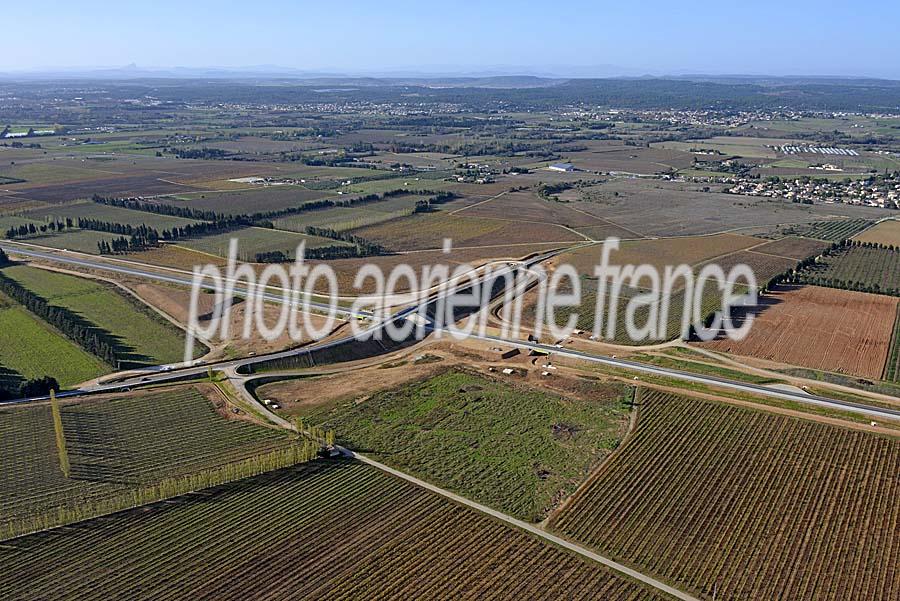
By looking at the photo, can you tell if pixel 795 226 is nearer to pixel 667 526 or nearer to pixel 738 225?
pixel 738 225

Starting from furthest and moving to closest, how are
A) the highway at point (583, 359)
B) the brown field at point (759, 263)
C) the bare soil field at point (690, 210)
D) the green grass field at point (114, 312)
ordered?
1. the bare soil field at point (690, 210)
2. the brown field at point (759, 263)
3. the green grass field at point (114, 312)
4. the highway at point (583, 359)

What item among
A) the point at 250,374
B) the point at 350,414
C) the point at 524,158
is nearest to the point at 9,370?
the point at 250,374

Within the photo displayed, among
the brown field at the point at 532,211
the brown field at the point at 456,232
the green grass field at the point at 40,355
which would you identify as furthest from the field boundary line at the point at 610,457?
the brown field at the point at 532,211

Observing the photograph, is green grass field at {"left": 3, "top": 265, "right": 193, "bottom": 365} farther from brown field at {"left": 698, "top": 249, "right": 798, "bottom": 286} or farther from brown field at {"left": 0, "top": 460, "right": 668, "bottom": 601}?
brown field at {"left": 698, "top": 249, "right": 798, "bottom": 286}

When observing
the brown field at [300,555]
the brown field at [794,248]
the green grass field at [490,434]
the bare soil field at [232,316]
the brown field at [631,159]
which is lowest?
the brown field at [300,555]

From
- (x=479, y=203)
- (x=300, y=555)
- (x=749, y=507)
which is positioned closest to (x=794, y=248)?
(x=479, y=203)

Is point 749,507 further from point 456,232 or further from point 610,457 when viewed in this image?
point 456,232

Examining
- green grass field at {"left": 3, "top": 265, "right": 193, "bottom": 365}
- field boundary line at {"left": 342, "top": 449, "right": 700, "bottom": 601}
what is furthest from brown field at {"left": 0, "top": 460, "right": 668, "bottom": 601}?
green grass field at {"left": 3, "top": 265, "right": 193, "bottom": 365}

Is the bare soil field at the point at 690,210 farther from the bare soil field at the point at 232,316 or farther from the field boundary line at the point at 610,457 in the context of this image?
the bare soil field at the point at 232,316
